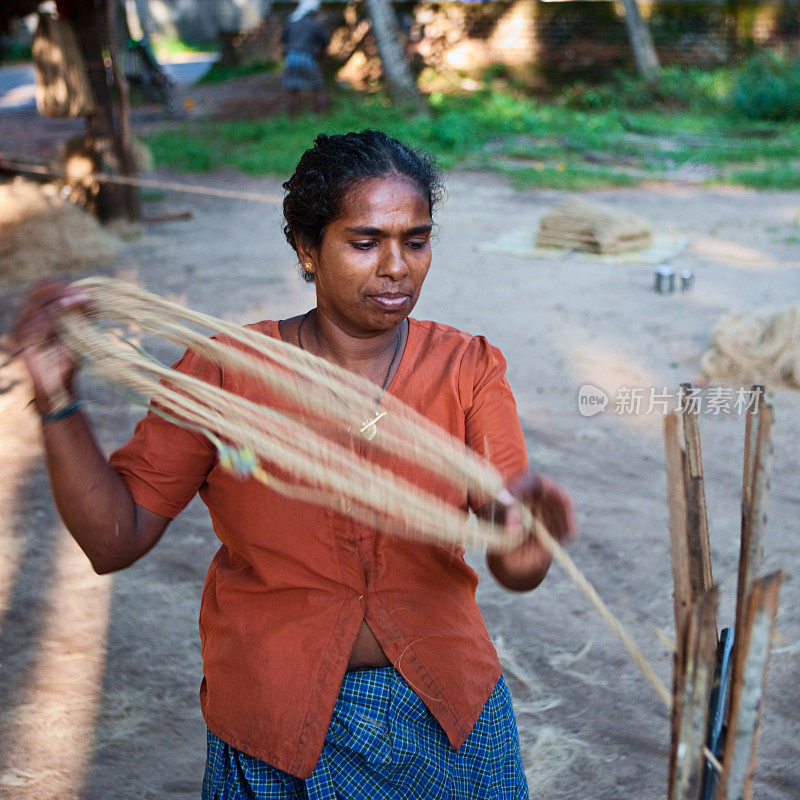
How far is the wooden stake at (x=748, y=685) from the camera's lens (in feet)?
3.02

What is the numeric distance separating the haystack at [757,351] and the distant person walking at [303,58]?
10785 mm

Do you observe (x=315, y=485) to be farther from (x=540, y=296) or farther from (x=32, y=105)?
(x=32, y=105)

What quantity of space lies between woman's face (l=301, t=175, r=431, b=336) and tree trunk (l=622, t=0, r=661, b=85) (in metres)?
13.6

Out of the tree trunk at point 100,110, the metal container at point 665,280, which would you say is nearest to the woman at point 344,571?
the metal container at point 665,280

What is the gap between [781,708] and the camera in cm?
244

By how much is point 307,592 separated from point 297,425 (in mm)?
298

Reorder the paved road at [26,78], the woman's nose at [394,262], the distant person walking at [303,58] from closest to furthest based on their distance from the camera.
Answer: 1. the woman's nose at [394,262]
2. the distant person walking at [303,58]
3. the paved road at [26,78]

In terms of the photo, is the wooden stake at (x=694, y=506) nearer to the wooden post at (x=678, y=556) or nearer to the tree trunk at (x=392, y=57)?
the wooden post at (x=678, y=556)

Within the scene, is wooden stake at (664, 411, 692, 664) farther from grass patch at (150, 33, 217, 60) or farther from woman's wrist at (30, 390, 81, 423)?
grass patch at (150, 33, 217, 60)

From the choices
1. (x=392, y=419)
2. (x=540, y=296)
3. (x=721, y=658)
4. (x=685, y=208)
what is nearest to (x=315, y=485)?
(x=392, y=419)

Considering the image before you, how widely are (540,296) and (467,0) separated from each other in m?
10.8

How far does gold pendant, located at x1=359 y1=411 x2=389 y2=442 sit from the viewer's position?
4.64ft

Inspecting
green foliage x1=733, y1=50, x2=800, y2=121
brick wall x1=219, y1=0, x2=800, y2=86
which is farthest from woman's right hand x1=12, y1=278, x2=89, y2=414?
brick wall x1=219, y1=0, x2=800, y2=86

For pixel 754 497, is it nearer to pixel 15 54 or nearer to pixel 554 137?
pixel 554 137
